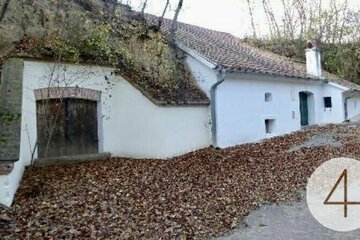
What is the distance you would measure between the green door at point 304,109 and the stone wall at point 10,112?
14818 millimetres

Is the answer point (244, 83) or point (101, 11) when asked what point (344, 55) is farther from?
point (101, 11)

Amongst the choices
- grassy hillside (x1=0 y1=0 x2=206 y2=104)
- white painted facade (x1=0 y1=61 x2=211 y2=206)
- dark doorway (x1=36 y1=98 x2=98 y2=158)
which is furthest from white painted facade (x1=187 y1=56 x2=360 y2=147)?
dark doorway (x1=36 y1=98 x2=98 y2=158)

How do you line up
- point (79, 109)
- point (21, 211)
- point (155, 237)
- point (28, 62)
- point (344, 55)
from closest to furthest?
point (155, 237), point (21, 211), point (28, 62), point (79, 109), point (344, 55)

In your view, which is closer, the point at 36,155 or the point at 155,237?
the point at 155,237

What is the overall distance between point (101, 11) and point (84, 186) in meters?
8.18

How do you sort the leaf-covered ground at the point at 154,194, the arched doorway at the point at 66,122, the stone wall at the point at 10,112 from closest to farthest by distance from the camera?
the leaf-covered ground at the point at 154,194
the stone wall at the point at 10,112
the arched doorway at the point at 66,122

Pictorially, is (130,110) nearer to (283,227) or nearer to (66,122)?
(66,122)

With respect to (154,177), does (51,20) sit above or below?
above

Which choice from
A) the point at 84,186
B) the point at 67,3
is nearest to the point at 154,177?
the point at 84,186

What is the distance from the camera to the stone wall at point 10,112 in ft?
21.1

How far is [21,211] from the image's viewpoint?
6344 mm

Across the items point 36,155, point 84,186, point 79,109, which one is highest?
point 79,109

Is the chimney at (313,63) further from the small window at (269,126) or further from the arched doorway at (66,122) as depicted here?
the arched doorway at (66,122)

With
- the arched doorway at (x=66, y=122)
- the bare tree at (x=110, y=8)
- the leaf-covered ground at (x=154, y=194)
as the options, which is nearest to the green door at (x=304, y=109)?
the leaf-covered ground at (x=154, y=194)
